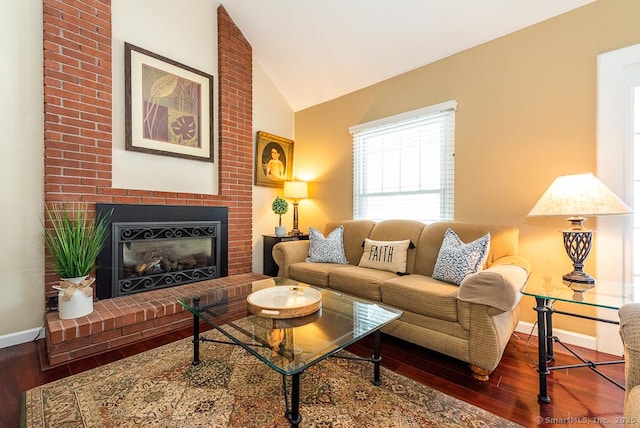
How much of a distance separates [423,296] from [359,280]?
0.54 m

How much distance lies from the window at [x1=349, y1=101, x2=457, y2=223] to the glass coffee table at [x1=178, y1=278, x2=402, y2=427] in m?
1.52

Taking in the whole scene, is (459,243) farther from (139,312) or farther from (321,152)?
(139,312)

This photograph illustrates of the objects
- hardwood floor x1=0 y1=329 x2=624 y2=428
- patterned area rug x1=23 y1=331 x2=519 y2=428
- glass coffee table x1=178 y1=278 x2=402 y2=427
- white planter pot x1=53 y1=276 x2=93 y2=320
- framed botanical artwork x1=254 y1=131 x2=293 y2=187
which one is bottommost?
hardwood floor x1=0 y1=329 x2=624 y2=428

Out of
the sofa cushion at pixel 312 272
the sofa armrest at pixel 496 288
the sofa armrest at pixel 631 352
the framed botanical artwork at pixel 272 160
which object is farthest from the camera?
the framed botanical artwork at pixel 272 160

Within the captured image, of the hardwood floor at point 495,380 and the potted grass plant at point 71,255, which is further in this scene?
the potted grass plant at point 71,255

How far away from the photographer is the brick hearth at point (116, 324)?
1822mm

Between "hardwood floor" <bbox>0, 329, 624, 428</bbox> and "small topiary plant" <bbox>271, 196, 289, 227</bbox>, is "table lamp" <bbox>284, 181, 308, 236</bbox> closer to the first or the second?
"small topiary plant" <bbox>271, 196, 289, 227</bbox>

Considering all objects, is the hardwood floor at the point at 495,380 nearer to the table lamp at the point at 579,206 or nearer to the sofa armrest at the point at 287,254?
the table lamp at the point at 579,206

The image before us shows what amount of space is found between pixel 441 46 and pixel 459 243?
1.87 meters

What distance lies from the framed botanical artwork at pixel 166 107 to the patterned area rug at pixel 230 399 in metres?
1.91

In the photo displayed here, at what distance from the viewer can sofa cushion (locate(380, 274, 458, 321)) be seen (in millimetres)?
1746

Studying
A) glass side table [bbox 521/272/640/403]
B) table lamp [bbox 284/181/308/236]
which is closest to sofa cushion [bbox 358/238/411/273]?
glass side table [bbox 521/272/640/403]

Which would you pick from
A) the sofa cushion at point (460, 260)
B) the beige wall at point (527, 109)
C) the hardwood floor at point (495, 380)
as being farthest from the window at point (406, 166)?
the hardwood floor at point (495, 380)

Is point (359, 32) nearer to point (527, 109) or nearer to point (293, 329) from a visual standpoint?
point (527, 109)
